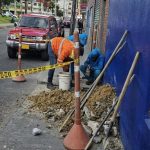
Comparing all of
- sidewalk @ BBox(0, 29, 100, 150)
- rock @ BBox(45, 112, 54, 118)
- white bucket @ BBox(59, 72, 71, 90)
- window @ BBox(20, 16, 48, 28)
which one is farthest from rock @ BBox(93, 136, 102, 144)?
window @ BBox(20, 16, 48, 28)

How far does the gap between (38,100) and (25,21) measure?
9050 millimetres

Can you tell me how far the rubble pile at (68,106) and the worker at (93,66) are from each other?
69.3 inches

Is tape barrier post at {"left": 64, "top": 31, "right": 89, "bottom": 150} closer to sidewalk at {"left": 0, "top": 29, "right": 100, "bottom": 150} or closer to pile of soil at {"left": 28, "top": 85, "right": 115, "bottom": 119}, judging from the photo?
sidewalk at {"left": 0, "top": 29, "right": 100, "bottom": 150}

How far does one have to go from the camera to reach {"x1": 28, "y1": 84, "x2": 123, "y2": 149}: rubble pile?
6929mm

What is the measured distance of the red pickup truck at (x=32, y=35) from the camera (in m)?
15.8

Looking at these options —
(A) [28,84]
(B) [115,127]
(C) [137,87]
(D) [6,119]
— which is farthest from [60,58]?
(C) [137,87]

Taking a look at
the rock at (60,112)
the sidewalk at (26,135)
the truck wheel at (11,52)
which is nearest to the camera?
the sidewalk at (26,135)

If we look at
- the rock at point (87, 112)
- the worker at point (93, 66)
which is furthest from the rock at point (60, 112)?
the worker at point (93, 66)

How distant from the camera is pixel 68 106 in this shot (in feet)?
25.8

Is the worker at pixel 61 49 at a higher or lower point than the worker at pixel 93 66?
higher

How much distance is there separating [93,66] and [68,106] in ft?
9.83

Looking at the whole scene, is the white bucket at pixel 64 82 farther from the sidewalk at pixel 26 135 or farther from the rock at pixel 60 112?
the rock at pixel 60 112

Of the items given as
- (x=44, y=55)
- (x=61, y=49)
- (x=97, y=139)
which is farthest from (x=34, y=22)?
(x=97, y=139)

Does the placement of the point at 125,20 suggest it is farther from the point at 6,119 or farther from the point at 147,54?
the point at 6,119
